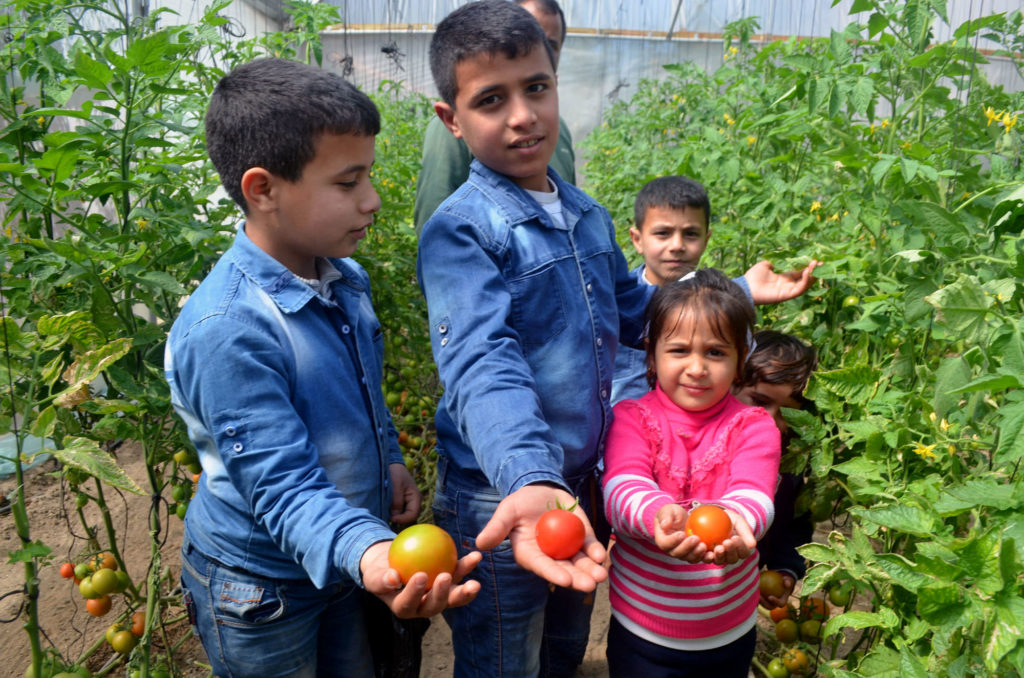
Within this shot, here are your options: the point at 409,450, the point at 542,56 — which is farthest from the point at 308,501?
the point at 409,450

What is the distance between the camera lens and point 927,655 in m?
1.28

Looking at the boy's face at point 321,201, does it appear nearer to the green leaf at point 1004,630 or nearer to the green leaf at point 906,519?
the green leaf at point 906,519

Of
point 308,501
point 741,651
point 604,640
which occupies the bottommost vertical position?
point 604,640

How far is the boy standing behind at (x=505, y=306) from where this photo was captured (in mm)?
1370

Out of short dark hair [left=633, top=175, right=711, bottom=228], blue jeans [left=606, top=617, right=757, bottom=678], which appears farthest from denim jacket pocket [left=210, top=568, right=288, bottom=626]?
short dark hair [left=633, top=175, right=711, bottom=228]

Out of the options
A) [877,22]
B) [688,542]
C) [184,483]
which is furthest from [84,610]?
[877,22]

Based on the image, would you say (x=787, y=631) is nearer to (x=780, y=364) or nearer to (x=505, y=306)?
(x=780, y=364)

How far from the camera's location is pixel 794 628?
1.99 m

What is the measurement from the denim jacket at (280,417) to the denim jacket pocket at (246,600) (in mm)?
25

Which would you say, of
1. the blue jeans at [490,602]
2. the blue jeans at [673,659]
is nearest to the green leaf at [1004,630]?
the blue jeans at [673,659]

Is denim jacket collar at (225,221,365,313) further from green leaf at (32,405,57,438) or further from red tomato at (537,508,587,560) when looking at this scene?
red tomato at (537,508,587,560)

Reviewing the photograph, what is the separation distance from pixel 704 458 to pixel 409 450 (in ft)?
4.98

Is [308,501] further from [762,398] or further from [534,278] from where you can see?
[762,398]

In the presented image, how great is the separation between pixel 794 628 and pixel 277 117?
1718 millimetres
